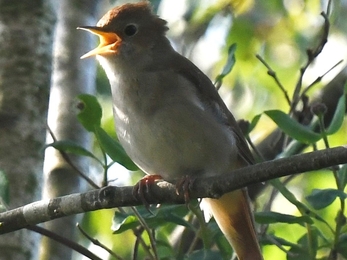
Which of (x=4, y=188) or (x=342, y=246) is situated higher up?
(x=4, y=188)

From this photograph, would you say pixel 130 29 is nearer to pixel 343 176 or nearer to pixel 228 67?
pixel 228 67

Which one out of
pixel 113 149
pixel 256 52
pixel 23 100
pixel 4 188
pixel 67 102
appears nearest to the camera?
pixel 4 188

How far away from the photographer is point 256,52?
457cm

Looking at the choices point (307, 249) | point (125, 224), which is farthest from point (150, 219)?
point (307, 249)

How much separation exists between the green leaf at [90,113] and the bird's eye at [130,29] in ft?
2.03

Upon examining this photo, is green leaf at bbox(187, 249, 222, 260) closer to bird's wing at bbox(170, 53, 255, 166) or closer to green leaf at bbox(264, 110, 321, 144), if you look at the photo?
green leaf at bbox(264, 110, 321, 144)

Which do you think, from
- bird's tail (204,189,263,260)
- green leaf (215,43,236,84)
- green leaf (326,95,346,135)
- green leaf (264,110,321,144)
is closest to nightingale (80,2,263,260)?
bird's tail (204,189,263,260)

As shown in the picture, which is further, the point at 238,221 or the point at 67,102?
the point at 67,102

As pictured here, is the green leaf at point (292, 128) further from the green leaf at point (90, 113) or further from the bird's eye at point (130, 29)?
the bird's eye at point (130, 29)

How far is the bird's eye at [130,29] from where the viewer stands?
3184 mm

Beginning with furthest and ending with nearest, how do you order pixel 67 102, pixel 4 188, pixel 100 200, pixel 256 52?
1. pixel 256 52
2. pixel 67 102
3. pixel 4 188
4. pixel 100 200

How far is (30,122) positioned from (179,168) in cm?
56

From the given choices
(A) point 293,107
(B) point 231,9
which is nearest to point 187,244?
(A) point 293,107

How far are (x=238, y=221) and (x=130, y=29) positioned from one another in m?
0.90
